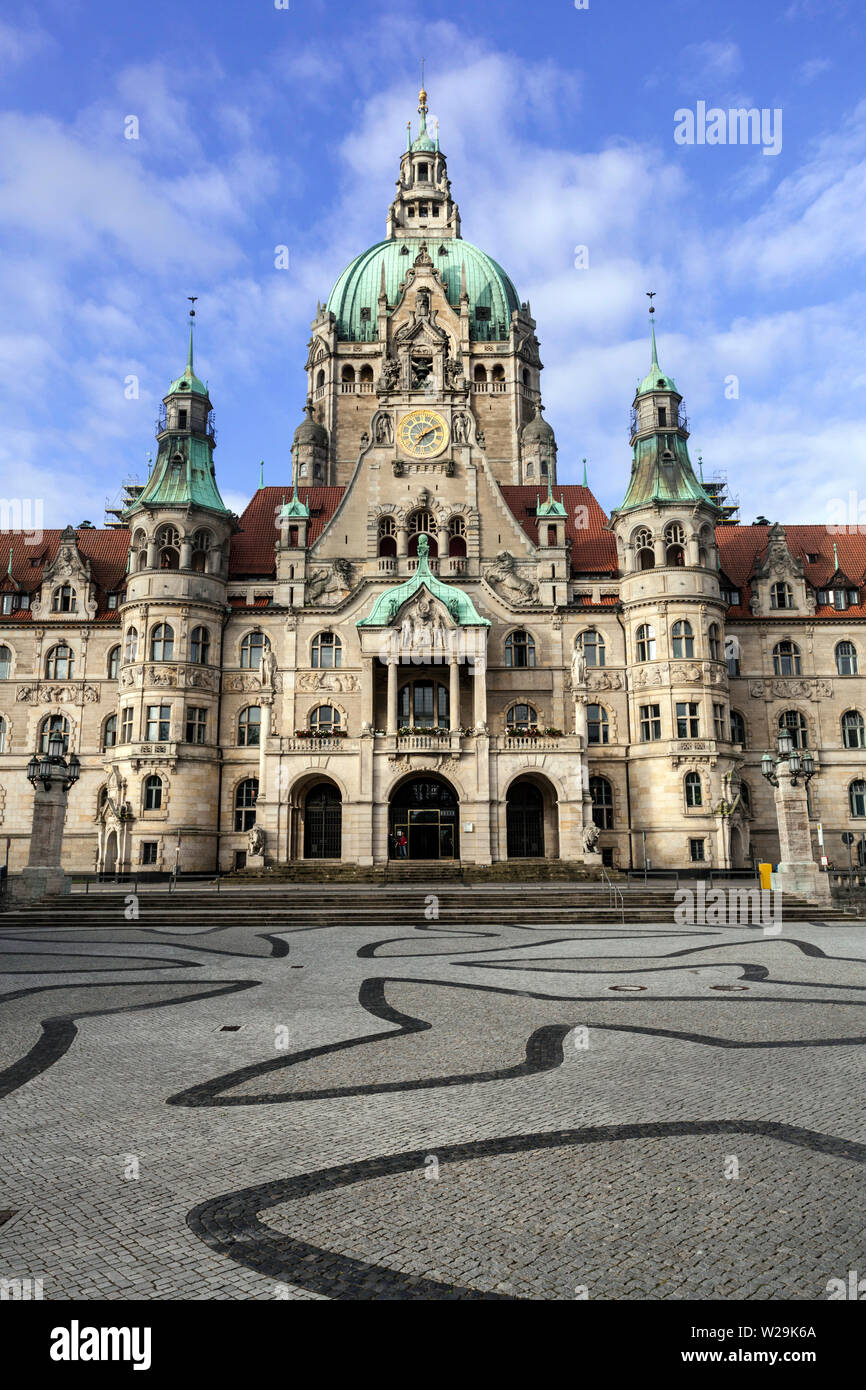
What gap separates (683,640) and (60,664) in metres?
37.6

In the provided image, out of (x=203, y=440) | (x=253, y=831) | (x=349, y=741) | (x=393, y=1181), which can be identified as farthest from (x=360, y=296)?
(x=393, y=1181)

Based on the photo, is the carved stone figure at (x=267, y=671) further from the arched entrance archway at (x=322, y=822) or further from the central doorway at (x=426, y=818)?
the central doorway at (x=426, y=818)

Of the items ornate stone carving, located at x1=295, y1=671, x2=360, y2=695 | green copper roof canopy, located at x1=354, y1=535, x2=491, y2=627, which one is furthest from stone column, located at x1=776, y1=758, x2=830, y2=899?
ornate stone carving, located at x1=295, y1=671, x2=360, y2=695

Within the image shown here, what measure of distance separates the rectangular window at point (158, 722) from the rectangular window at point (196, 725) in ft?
3.88

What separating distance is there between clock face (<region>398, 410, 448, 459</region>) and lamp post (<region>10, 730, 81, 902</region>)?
30.2 m

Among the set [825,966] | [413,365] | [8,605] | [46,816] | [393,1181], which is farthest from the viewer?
[413,365]

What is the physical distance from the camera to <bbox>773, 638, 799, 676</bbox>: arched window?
55500 millimetres

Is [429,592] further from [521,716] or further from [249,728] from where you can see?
[249,728]

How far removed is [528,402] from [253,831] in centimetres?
4068

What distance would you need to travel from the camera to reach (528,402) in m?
69.6

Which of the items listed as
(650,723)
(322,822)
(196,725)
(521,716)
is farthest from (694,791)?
(196,725)

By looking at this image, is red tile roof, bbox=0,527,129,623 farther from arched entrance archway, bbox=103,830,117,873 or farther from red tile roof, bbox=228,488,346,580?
arched entrance archway, bbox=103,830,117,873

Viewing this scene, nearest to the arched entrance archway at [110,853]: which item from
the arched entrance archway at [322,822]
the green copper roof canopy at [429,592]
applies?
the arched entrance archway at [322,822]

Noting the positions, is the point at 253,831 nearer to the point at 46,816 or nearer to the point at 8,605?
the point at 46,816
